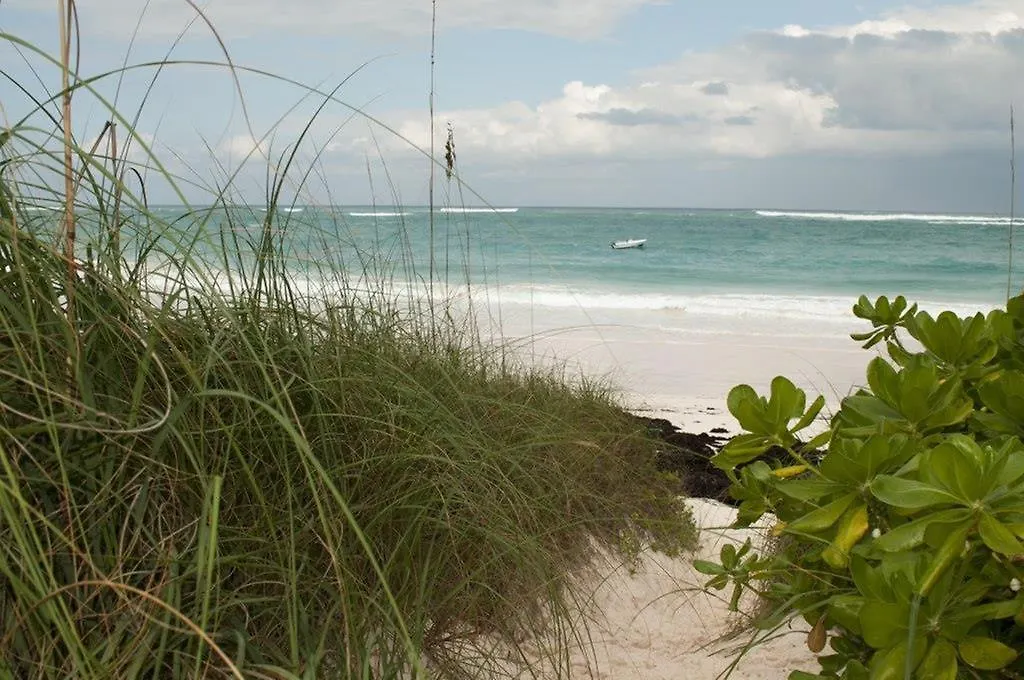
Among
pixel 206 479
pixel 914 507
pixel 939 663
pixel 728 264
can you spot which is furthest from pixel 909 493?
pixel 728 264

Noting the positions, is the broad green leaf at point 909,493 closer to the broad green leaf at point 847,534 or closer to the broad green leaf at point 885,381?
the broad green leaf at point 847,534

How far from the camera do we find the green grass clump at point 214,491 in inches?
65.1

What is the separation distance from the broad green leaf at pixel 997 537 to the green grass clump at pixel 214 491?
2.64 feet

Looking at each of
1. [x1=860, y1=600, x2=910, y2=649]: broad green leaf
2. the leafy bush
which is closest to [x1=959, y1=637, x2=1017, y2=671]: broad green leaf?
the leafy bush

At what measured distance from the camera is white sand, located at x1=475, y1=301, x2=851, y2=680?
2895mm

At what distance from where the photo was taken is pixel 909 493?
1.28m

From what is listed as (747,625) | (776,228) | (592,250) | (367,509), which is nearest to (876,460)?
(367,509)

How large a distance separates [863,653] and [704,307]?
500 inches

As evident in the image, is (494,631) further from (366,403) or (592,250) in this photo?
(592,250)

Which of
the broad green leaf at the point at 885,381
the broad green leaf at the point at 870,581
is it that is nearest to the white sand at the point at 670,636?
the broad green leaf at the point at 885,381

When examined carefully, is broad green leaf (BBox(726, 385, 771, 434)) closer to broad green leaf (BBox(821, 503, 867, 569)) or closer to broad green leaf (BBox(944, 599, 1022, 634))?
broad green leaf (BBox(821, 503, 867, 569))

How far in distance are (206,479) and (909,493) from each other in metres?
1.19

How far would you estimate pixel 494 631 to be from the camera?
255 centimetres

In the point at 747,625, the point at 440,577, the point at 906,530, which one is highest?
the point at 906,530
